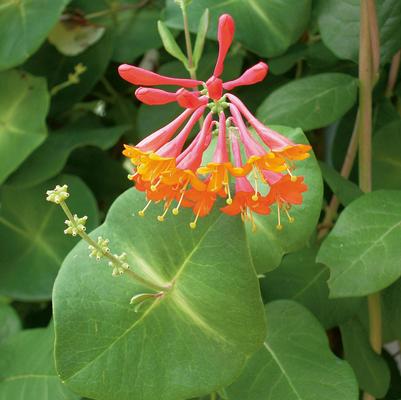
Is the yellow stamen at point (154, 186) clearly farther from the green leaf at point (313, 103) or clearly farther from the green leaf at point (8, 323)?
the green leaf at point (8, 323)

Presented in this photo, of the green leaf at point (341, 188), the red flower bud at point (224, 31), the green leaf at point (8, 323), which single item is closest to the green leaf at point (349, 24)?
the green leaf at point (341, 188)

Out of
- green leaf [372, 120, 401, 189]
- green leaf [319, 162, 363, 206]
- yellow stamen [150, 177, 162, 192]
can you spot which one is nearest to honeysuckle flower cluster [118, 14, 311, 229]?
yellow stamen [150, 177, 162, 192]

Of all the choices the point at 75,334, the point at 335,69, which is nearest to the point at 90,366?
the point at 75,334

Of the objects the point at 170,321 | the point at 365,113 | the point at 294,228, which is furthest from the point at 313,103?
the point at 170,321

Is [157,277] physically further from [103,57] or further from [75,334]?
[103,57]

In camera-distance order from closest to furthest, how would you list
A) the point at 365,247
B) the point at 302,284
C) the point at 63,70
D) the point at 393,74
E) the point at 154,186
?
the point at 154,186
the point at 365,247
the point at 302,284
the point at 393,74
the point at 63,70

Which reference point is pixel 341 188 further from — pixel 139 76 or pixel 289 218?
pixel 139 76
